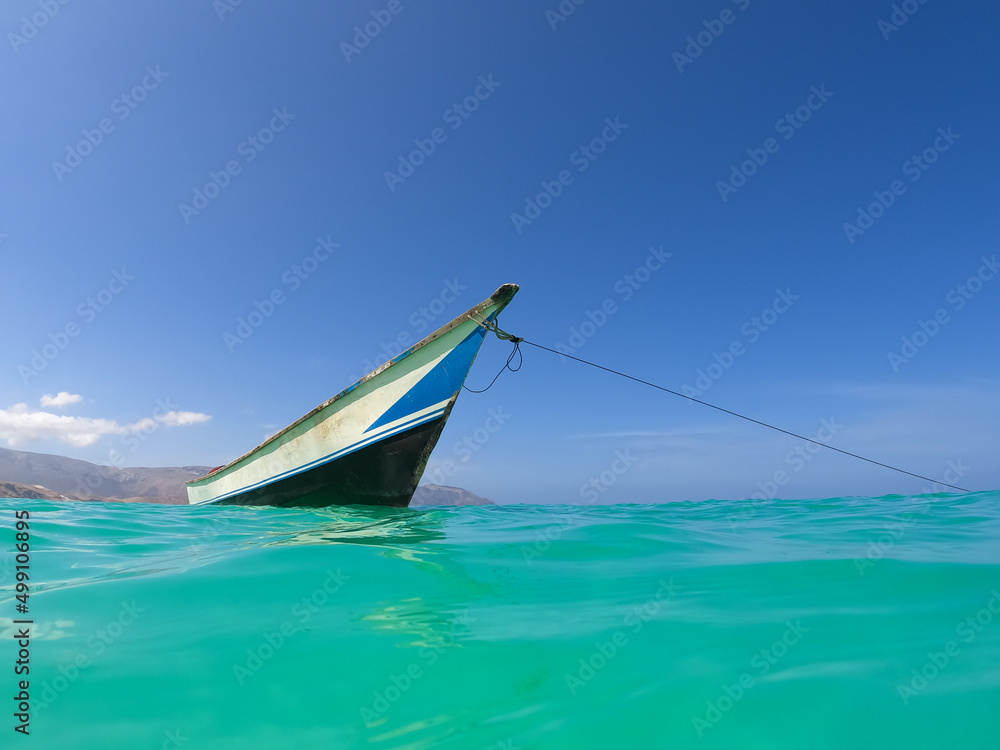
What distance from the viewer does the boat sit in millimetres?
8078

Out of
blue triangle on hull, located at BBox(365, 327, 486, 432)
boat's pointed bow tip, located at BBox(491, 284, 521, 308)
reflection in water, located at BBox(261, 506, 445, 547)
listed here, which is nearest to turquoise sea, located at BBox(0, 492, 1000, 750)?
reflection in water, located at BBox(261, 506, 445, 547)

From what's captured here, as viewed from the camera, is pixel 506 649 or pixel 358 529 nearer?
pixel 506 649

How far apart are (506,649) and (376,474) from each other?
663cm

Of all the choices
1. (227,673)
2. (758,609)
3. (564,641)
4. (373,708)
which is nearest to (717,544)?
(758,609)

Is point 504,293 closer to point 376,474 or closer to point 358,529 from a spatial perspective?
point 376,474

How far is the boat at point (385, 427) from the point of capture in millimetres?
8078

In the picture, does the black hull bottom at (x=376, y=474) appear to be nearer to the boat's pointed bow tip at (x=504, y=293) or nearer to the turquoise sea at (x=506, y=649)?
the boat's pointed bow tip at (x=504, y=293)

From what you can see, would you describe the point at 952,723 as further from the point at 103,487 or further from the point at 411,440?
the point at 103,487

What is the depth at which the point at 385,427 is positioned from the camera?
816 cm

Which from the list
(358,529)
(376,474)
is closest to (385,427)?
(376,474)

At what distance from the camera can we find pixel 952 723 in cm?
155

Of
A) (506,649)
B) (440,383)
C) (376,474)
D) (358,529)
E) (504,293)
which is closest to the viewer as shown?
(506,649)

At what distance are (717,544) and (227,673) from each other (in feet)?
13.3

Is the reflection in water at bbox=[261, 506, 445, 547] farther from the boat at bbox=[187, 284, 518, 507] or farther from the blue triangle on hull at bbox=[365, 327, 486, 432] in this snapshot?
the blue triangle on hull at bbox=[365, 327, 486, 432]
